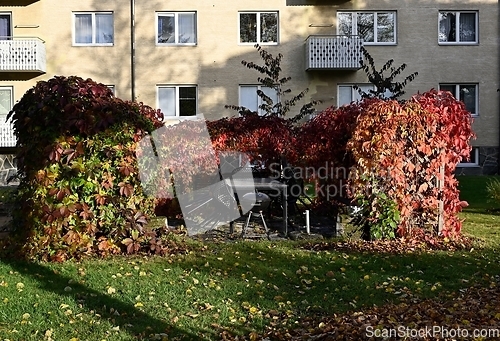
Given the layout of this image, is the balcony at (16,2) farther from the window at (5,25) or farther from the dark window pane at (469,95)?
the dark window pane at (469,95)

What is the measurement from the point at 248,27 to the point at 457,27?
8.04m

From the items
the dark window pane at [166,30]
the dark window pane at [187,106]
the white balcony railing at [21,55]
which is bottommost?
the dark window pane at [187,106]

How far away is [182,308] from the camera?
228 inches

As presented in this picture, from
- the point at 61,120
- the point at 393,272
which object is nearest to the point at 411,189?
the point at 393,272

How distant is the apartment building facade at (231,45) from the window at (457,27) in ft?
0.13

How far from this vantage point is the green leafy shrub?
7.48 metres

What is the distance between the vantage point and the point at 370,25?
2389 centimetres

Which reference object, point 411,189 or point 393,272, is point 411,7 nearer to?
point 411,189

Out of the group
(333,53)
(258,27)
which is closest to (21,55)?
(258,27)

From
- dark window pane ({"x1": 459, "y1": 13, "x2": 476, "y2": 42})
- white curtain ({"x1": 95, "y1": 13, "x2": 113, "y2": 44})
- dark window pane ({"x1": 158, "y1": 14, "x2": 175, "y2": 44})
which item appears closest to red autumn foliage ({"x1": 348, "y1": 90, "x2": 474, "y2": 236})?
dark window pane ({"x1": 158, "y1": 14, "x2": 175, "y2": 44})

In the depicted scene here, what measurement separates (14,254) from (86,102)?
208 centimetres

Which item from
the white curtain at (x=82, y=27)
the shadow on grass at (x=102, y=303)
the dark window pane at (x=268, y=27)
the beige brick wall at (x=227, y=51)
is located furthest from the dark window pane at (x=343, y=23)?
the shadow on grass at (x=102, y=303)

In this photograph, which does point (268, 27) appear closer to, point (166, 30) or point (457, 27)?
point (166, 30)

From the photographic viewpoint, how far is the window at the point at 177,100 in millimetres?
23688
